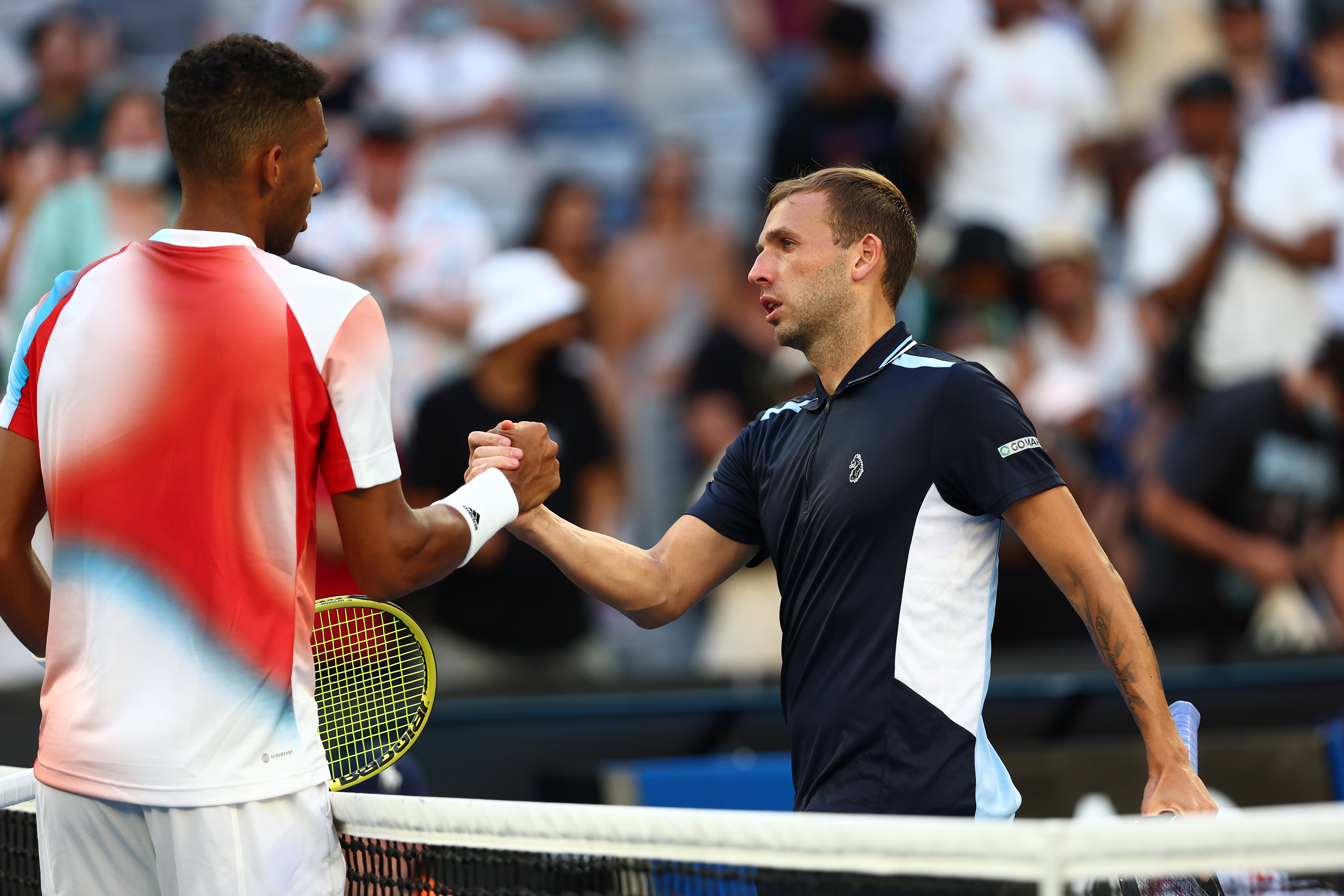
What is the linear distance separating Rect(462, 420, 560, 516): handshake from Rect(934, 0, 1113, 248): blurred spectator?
17.9ft

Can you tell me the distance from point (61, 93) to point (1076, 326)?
5724 millimetres

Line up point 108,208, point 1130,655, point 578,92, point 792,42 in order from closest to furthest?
point 1130,655 → point 108,208 → point 578,92 → point 792,42

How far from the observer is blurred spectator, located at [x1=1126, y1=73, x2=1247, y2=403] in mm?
7984

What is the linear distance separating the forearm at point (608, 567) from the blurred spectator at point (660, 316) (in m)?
4.21

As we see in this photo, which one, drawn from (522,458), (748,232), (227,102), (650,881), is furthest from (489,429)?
(650,881)

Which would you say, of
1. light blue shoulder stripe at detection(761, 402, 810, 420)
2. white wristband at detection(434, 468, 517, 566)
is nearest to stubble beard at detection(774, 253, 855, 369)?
light blue shoulder stripe at detection(761, 402, 810, 420)

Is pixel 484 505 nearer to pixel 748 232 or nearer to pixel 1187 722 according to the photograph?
pixel 1187 722

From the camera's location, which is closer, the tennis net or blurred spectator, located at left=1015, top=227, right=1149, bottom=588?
the tennis net

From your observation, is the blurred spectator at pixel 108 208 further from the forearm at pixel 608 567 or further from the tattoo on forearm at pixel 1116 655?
the tattoo on forearm at pixel 1116 655

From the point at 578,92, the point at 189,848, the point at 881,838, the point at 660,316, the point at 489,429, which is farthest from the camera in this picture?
the point at 578,92

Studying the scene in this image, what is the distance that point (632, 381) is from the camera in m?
8.08

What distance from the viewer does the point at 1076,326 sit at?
8.24m

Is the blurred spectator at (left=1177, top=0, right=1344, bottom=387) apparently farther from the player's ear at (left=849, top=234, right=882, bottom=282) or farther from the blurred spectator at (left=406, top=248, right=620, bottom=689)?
the player's ear at (left=849, top=234, right=882, bottom=282)

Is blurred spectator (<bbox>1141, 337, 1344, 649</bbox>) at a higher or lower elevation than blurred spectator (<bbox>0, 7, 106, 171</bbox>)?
lower
